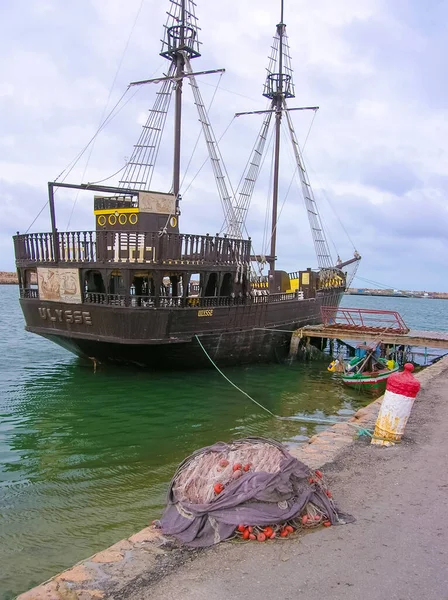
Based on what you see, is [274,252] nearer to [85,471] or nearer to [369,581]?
[85,471]

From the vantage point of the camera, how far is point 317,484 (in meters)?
5.09

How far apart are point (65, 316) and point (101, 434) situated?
600cm

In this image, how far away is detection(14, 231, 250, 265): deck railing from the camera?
14992mm

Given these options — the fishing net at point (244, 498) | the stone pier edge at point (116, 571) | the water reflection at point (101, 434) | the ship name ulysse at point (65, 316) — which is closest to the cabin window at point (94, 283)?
the ship name ulysse at point (65, 316)

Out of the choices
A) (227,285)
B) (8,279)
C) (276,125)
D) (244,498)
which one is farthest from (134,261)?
(8,279)

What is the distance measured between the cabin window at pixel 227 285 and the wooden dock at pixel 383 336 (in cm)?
516

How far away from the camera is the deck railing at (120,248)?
14992 millimetres

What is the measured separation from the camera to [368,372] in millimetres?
17281

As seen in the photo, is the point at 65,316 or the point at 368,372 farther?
the point at 368,372

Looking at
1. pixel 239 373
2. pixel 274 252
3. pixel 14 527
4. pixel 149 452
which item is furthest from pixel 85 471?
pixel 274 252

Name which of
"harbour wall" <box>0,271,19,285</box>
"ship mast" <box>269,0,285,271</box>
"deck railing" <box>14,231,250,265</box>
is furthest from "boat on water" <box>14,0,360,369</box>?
"harbour wall" <box>0,271,19,285</box>

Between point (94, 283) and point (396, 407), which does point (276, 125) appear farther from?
point (396, 407)

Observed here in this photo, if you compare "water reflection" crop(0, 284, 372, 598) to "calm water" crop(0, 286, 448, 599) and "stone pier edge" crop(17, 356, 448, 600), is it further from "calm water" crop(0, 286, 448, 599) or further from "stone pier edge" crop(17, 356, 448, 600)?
"stone pier edge" crop(17, 356, 448, 600)

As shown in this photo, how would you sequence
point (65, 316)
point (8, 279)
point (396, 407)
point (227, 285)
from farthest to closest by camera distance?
point (8, 279) → point (227, 285) → point (65, 316) → point (396, 407)
